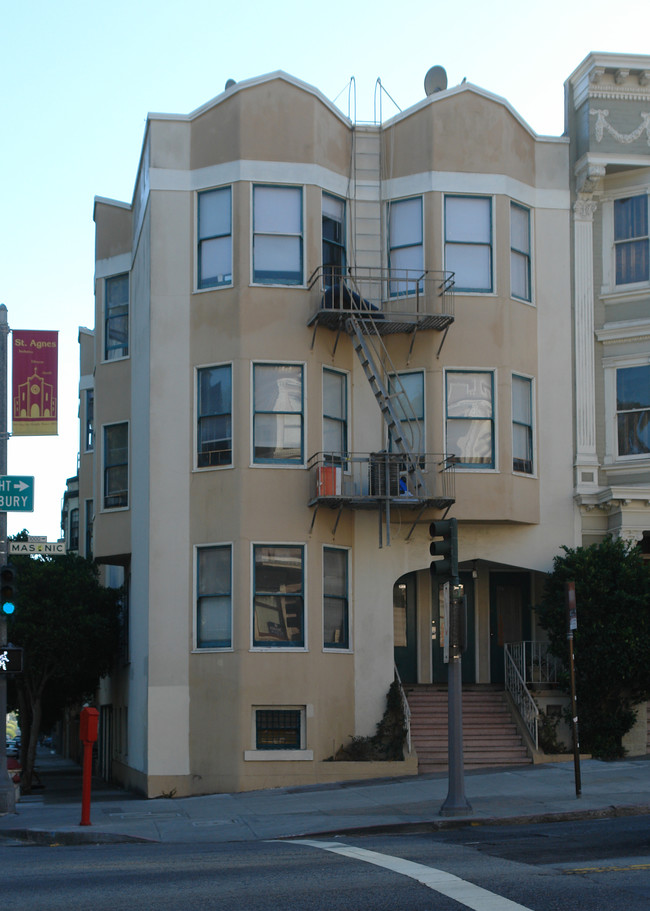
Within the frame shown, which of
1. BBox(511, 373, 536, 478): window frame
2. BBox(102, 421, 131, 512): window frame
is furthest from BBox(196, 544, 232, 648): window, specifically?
BBox(511, 373, 536, 478): window frame

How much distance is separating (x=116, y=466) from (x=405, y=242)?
315 inches

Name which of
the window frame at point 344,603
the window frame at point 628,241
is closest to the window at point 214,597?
the window frame at point 344,603

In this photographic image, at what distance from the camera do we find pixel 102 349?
1100 inches

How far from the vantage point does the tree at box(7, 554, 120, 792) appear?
2666 centimetres

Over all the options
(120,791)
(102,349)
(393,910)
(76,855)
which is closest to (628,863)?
(393,910)

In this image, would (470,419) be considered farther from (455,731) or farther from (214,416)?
(455,731)

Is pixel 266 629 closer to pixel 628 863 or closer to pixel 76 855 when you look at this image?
pixel 76 855

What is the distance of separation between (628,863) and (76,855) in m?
6.14

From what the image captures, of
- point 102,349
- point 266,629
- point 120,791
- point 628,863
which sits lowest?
point 120,791

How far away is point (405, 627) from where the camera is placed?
1000 inches

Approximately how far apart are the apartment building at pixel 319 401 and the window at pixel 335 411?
0.18ft

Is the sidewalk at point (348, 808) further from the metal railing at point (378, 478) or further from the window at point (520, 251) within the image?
the window at point (520, 251)

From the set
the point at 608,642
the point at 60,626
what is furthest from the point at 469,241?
the point at 60,626

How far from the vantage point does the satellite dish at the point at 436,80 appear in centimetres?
2658
